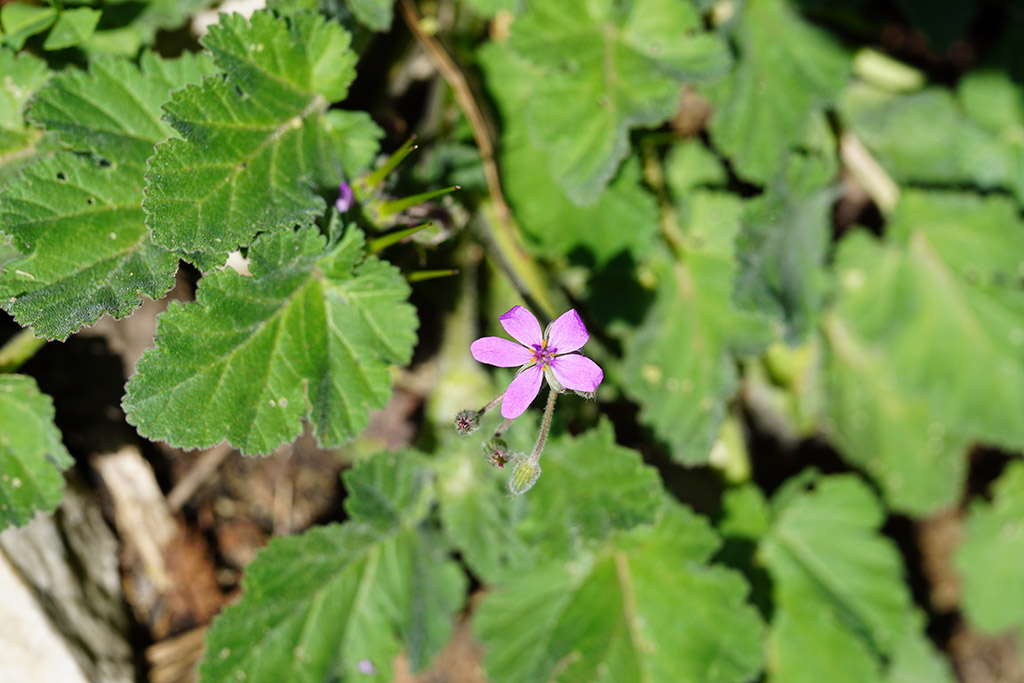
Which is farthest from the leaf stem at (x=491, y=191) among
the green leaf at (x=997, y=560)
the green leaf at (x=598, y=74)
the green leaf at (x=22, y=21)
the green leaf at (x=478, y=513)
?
the green leaf at (x=997, y=560)

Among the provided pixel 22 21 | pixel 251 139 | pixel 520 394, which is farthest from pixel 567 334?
pixel 22 21

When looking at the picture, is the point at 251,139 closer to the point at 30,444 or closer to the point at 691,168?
the point at 30,444

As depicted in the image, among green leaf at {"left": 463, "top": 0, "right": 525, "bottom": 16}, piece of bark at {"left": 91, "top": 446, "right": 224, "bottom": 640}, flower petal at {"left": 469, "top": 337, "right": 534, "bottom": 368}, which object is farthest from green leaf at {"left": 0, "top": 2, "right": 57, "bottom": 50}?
flower petal at {"left": 469, "top": 337, "right": 534, "bottom": 368}

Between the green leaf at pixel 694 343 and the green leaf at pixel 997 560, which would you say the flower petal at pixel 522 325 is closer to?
the green leaf at pixel 694 343

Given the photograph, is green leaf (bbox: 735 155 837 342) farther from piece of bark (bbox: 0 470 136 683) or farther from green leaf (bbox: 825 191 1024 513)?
piece of bark (bbox: 0 470 136 683)

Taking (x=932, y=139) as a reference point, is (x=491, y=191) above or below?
above

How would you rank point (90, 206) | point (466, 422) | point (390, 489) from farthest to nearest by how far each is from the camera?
point (390, 489)
point (90, 206)
point (466, 422)
